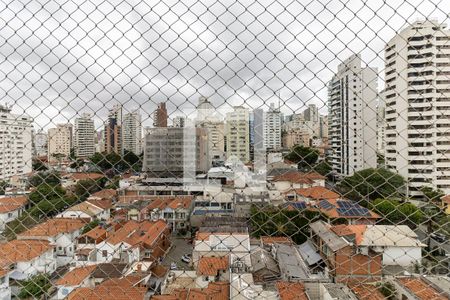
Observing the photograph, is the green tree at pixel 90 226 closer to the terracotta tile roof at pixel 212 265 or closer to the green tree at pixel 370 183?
the terracotta tile roof at pixel 212 265

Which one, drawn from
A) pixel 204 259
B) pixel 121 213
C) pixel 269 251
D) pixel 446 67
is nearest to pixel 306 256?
pixel 269 251

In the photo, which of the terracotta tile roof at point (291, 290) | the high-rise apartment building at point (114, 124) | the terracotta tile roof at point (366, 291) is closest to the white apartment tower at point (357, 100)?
the high-rise apartment building at point (114, 124)

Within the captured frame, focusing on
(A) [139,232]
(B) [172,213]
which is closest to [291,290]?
(A) [139,232]

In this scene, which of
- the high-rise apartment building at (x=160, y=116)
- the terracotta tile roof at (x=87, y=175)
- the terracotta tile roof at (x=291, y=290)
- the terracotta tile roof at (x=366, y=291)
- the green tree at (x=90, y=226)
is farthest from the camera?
the green tree at (x=90, y=226)

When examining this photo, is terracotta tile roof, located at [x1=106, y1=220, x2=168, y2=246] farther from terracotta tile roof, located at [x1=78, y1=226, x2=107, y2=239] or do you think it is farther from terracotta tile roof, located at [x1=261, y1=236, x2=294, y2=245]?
terracotta tile roof, located at [x1=261, y1=236, x2=294, y2=245]

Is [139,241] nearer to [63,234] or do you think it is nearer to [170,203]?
[63,234]
